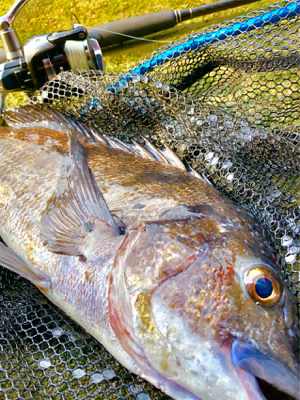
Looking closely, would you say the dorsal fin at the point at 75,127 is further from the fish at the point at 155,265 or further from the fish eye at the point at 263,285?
the fish eye at the point at 263,285

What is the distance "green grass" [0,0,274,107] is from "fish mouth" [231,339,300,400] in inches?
132

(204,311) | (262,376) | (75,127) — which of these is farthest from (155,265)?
(75,127)

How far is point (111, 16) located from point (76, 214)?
10.7 feet

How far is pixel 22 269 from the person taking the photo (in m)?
1.62

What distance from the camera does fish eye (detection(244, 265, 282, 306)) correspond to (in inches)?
45.8

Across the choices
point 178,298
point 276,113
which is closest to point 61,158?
point 178,298

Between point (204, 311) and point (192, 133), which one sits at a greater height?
point (192, 133)

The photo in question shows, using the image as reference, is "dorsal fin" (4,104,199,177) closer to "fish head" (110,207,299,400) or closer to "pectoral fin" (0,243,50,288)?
"fish head" (110,207,299,400)

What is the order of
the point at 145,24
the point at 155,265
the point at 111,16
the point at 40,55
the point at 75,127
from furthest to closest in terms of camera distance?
the point at 111,16 < the point at 145,24 < the point at 40,55 < the point at 75,127 < the point at 155,265

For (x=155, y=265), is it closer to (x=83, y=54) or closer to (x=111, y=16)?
(x=83, y=54)

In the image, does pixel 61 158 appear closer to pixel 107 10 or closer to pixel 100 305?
pixel 100 305

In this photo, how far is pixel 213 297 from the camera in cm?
116

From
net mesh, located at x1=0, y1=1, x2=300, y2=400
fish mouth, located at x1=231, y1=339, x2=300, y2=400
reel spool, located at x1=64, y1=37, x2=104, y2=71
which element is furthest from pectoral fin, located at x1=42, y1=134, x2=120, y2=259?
reel spool, located at x1=64, y1=37, x2=104, y2=71

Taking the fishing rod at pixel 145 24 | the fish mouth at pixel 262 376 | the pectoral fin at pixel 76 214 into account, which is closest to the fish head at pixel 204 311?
the fish mouth at pixel 262 376
